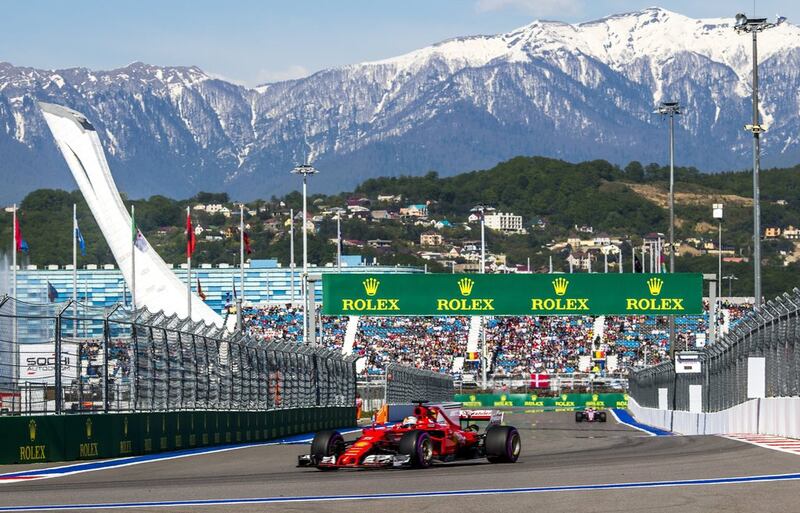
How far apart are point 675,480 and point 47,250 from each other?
118 m

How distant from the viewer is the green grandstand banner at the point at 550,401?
251 ft

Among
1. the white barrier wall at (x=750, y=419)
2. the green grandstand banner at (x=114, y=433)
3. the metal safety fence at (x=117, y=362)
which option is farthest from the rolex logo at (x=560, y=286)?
the green grandstand banner at (x=114, y=433)

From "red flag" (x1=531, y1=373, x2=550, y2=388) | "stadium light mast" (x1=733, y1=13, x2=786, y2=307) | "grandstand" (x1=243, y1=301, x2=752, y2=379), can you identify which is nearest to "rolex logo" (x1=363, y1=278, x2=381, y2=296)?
"stadium light mast" (x1=733, y1=13, x2=786, y2=307)

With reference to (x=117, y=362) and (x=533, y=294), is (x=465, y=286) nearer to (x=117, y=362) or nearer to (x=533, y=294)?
(x=533, y=294)

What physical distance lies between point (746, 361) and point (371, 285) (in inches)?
1045

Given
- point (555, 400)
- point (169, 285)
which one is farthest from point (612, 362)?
point (169, 285)

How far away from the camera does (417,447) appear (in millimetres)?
17531

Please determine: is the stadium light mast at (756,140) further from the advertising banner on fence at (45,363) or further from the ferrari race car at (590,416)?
the advertising banner on fence at (45,363)

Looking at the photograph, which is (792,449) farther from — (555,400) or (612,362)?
(612,362)

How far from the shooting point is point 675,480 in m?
14.8

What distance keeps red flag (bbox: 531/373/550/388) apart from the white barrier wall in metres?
37.4

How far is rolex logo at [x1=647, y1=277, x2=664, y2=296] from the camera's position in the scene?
5610 cm

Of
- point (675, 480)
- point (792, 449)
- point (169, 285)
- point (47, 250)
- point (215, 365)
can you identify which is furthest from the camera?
point (47, 250)

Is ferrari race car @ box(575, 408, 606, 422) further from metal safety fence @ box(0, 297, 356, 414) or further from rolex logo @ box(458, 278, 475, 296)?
metal safety fence @ box(0, 297, 356, 414)
